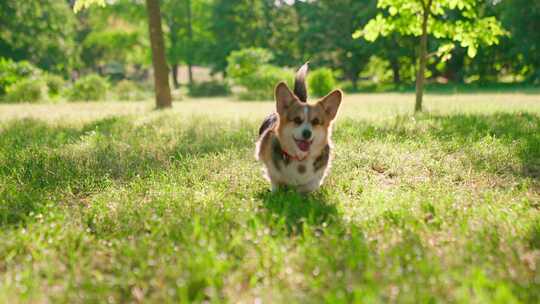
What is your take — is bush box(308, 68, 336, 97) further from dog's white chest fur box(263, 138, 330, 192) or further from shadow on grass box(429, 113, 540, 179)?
dog's white chest fur box(263, 138, 330, 192)

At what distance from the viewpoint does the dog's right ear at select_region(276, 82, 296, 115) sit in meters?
3.64

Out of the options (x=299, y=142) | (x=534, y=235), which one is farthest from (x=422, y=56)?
(x=534, y=235)

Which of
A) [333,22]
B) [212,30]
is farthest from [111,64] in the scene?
[333,22]

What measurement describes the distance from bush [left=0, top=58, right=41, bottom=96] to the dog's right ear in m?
19.3

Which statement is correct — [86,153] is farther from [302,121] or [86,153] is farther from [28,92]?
[28,92]

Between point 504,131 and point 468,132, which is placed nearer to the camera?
point 504,131

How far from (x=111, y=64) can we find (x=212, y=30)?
22.1m

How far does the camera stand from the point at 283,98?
3.68m

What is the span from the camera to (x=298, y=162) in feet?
12.5

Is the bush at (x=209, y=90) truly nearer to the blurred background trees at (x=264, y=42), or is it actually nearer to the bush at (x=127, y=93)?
the blurred background trees at (x=264, y=42)

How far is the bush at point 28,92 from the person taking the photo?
16641mm

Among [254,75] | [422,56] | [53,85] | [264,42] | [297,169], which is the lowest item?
[297,169]

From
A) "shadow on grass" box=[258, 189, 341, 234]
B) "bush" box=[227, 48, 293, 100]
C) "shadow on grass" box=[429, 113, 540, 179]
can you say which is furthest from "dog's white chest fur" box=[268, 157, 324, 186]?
"bush" box=[227, 48, 293, 100]

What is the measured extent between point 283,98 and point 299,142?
0.42m
